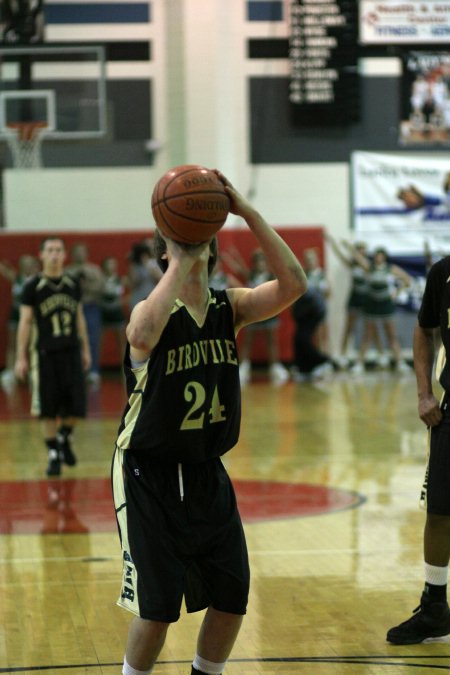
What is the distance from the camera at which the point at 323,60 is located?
1862 cm

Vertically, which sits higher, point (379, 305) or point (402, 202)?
point (402, 202)

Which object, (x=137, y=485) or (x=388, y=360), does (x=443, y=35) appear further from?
(x=137, y=485)

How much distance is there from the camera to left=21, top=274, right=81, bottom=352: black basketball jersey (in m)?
9.29

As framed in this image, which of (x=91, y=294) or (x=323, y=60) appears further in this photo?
(x=323, y=60)

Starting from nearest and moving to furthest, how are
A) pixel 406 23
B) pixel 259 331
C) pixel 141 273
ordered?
pixel 141 273
pixel 259 331
pixel 406 23

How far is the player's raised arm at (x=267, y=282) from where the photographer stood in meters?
3.59

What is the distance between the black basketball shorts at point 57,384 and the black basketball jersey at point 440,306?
4.80 meters

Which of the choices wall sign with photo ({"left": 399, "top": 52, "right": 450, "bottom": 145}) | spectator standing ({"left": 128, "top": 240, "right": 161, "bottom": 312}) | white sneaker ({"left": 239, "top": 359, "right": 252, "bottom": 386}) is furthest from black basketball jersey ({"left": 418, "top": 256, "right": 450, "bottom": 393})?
wall sign with photo ({"left": 399, "top": 52, "right": 450, "bottom": 145})

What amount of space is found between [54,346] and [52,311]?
280 mm

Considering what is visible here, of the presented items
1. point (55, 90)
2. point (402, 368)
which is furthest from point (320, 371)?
point (55, 90)

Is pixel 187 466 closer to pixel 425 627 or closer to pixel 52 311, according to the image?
pixel 425 627

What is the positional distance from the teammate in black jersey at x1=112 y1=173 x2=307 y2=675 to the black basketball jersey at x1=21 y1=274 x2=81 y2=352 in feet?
18.5

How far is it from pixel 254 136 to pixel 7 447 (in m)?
9.68

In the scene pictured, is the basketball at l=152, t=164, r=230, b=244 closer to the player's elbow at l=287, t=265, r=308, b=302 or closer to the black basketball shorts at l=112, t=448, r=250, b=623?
the player's elbow at l=287, t=265, r=308, b=302
